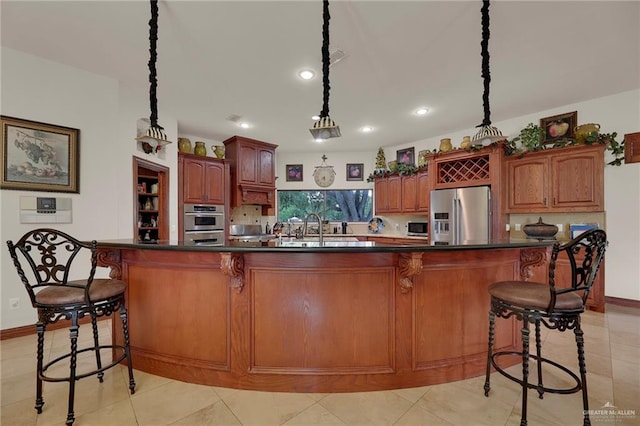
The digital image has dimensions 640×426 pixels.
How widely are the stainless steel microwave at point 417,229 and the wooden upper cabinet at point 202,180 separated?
3712mm

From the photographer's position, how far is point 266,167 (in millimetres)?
5789

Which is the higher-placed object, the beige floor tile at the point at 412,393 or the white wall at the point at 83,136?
the white wall at the point at 83,136

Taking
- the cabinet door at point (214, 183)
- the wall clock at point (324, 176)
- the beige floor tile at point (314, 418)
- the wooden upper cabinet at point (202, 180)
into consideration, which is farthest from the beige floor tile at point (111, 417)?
the wall clock at point (324, 176)

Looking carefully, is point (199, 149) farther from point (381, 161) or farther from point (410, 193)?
point (410, 193)

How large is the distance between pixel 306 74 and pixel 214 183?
9.42 ft

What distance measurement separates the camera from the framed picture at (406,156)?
5887 mm

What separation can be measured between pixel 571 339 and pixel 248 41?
4.13m

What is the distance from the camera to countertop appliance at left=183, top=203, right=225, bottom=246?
4.73m

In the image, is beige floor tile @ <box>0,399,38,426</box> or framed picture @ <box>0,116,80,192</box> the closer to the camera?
beige floor tile @ <box>0,399,38,426</box>

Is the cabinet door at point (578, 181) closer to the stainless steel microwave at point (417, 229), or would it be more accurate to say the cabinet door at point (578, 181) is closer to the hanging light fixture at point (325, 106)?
the stainless steel microwave at point (417, 229)

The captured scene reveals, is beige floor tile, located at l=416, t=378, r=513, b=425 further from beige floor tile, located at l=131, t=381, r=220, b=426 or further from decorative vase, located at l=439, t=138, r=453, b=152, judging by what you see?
decorative vase, located at l=439, t=138, r=453, b=152

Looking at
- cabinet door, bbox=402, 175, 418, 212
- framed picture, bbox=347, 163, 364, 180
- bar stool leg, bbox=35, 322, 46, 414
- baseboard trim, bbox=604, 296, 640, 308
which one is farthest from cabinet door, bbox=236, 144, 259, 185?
baseboard trim, bbox=604, 296, 640, 308

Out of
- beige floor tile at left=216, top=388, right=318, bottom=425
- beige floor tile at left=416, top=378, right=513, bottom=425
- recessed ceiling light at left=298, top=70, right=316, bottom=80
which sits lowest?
beige floor tile at left=416, top=378, right=513, bottom=425

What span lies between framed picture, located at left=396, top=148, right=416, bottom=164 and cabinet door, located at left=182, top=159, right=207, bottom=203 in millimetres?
3975
